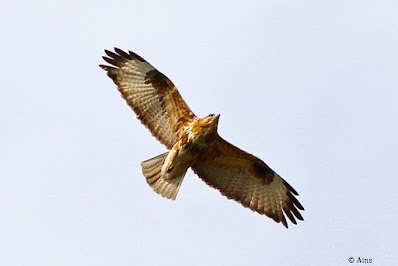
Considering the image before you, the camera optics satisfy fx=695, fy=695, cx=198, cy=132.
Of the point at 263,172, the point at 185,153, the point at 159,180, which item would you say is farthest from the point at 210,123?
the point at 263,172

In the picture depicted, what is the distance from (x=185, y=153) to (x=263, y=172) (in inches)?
70.8

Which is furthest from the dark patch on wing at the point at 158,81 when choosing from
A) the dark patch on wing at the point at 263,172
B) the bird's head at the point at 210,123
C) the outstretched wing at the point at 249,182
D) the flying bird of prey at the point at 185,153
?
the dark patch on wing at the point at 263,172

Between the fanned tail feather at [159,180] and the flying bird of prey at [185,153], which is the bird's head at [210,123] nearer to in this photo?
the flying bird of prey at [185,153]

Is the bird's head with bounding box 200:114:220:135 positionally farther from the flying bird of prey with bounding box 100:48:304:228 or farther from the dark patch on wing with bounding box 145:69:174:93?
the dark patch on wing with bounding box 145:69:174:93

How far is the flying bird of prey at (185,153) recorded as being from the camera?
Answer: 11.9m

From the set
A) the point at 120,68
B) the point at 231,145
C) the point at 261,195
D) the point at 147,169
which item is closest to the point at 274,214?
the point at 261,195

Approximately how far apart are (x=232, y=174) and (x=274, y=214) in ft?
3.69

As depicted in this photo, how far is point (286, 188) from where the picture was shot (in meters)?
13.1

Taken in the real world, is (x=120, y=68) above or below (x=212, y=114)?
above

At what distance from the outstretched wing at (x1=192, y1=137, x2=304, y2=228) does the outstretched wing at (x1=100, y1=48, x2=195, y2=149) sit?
833 mm

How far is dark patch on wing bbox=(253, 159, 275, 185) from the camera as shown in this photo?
12.6 metres

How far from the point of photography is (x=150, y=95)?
12.6 meters

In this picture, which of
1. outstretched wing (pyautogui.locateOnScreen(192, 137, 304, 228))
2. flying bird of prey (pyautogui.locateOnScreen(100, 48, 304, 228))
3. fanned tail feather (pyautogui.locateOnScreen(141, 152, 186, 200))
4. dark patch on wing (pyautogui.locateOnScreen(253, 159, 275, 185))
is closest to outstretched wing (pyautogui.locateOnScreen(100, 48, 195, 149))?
flying bird of prey (pyautogui.locateOnScreen(100, 48, 304, 228))

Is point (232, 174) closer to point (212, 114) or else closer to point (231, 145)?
point (231, 145)
